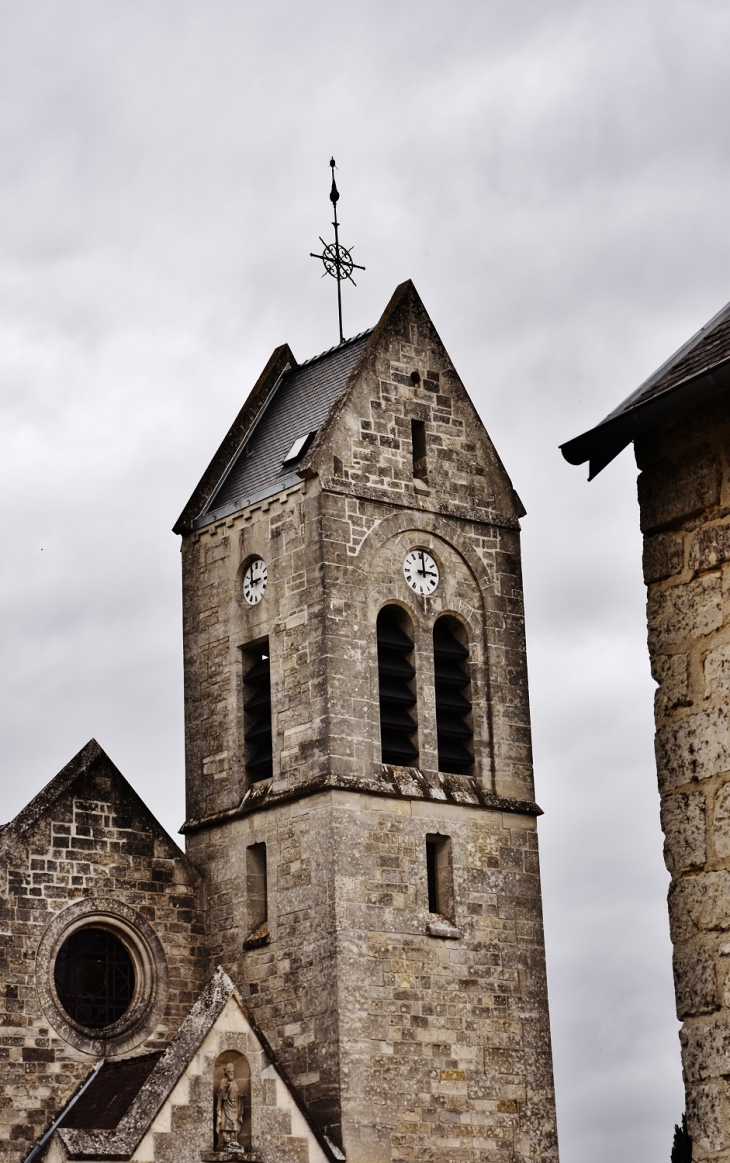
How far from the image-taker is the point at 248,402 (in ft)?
93.4

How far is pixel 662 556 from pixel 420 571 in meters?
14.6

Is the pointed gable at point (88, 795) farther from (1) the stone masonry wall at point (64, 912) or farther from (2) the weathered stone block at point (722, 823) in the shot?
(2) the weathered stone block at point (722, 823)

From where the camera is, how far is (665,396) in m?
10.8

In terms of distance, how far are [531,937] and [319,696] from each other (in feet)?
13.9

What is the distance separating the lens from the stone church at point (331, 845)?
74.9 ft

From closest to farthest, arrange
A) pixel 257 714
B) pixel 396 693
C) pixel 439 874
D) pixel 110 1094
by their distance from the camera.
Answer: pixel 110 1094, pixel 439 874, pixel 396 693, pixel 257 714

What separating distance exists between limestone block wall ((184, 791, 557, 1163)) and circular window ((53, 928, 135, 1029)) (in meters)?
1.35

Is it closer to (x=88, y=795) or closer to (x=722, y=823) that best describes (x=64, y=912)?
(x=88, y=795)

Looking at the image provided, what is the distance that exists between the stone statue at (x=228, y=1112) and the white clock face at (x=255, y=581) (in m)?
6.66

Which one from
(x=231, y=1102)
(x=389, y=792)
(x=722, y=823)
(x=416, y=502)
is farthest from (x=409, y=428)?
(x=722, y=823)

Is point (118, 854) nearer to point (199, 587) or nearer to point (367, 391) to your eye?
point (199, 587)

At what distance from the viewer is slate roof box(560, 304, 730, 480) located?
1062cm

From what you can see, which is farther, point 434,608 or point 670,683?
point 434,608

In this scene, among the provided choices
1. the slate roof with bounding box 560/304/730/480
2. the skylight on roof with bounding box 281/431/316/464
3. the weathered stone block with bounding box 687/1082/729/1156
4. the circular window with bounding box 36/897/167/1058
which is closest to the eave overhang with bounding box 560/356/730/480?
the slate roof with bounding box 560/304/730/480
